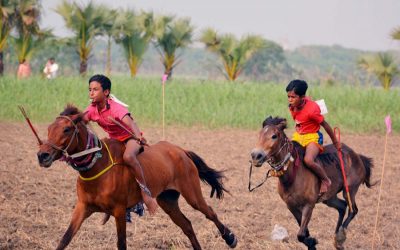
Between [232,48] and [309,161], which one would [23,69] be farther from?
[309,161]

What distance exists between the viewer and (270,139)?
9.20m

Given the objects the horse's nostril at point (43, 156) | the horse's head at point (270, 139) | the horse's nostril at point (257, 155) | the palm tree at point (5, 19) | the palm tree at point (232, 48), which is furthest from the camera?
the palm tree at point (232, 48)

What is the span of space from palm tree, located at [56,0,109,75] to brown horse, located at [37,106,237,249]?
74.2 ft

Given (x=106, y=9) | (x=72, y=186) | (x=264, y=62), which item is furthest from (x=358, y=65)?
(x=264, y=62)

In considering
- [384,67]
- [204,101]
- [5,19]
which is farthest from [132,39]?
[384,67]

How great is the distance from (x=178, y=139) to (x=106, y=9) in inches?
502

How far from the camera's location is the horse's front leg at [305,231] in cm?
957

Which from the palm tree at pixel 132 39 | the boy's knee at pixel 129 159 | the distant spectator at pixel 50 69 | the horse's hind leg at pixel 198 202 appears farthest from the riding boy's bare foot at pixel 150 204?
Answer: the palm tree at pixel 132 39

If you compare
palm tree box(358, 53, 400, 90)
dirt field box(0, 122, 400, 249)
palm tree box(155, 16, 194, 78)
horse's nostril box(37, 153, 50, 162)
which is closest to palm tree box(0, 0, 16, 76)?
palm tree box(155, 16, 194, 78)

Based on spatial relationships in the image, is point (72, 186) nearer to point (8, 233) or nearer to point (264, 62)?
point (8, 233)

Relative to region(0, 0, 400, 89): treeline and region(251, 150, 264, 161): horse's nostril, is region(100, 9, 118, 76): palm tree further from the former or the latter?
region(251, 150, 264, 161): horse's nostril

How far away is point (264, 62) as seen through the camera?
87.3 meters

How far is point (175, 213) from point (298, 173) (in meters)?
1.59

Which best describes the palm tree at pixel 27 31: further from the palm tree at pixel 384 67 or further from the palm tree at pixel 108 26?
the palm tree at pixel 384 67
